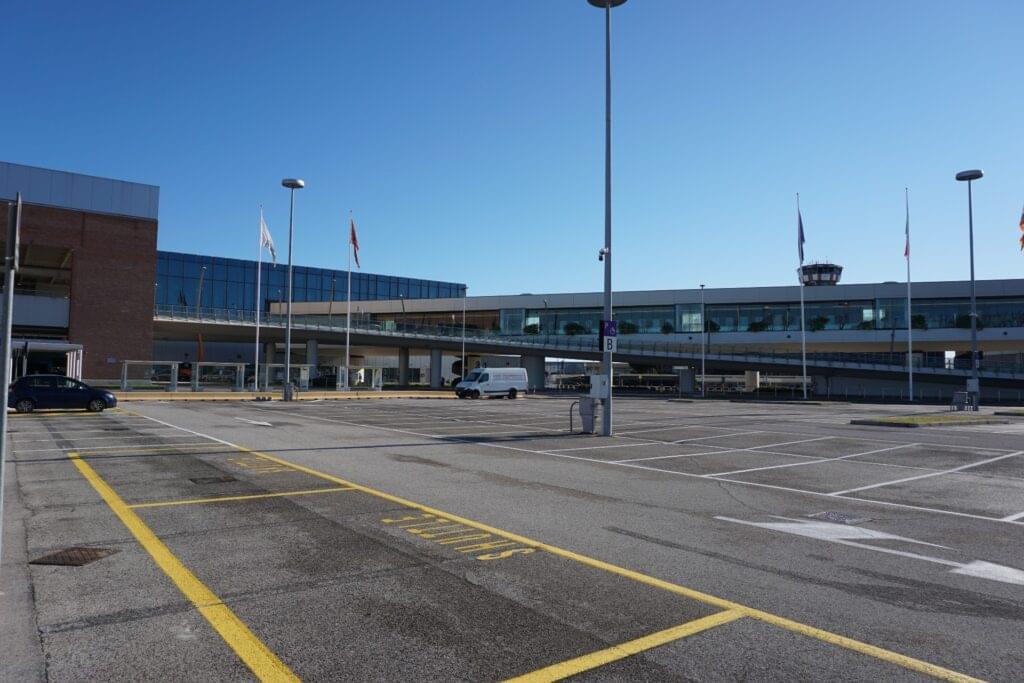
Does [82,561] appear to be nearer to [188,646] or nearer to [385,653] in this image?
[188,646]

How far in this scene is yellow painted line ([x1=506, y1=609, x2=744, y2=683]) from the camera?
394cm

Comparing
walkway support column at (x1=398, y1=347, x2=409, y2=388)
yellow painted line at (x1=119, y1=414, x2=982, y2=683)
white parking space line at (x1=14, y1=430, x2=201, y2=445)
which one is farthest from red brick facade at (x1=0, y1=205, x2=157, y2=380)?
yellow painted line at (x1=119, y1=414, x2=982, y2=683)

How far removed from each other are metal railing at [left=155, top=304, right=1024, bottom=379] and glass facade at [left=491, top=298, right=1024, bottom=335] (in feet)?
14.3

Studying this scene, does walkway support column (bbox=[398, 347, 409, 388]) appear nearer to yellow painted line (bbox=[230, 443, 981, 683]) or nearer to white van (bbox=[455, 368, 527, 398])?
white van (bbox=[455, 368, 527, 398])

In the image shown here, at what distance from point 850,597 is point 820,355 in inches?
2555

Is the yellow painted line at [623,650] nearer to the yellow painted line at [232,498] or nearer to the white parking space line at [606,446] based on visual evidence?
the yellow painted line at [232,498]

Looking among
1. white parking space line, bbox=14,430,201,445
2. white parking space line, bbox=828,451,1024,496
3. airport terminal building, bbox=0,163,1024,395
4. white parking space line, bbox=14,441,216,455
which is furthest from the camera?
airport terminal building, bbox=0,163,1024,395

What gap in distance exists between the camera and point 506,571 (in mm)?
6004

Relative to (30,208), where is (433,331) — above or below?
below

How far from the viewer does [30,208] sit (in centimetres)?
4675

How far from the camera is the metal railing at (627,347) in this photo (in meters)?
59.3

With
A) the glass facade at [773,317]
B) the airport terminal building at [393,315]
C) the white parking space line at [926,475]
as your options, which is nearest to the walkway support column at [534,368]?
the airport terminal building at [393,315]

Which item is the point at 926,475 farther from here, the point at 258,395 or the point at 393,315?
the point at 393,315

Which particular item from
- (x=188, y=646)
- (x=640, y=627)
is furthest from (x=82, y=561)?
(x=640, y=627)
